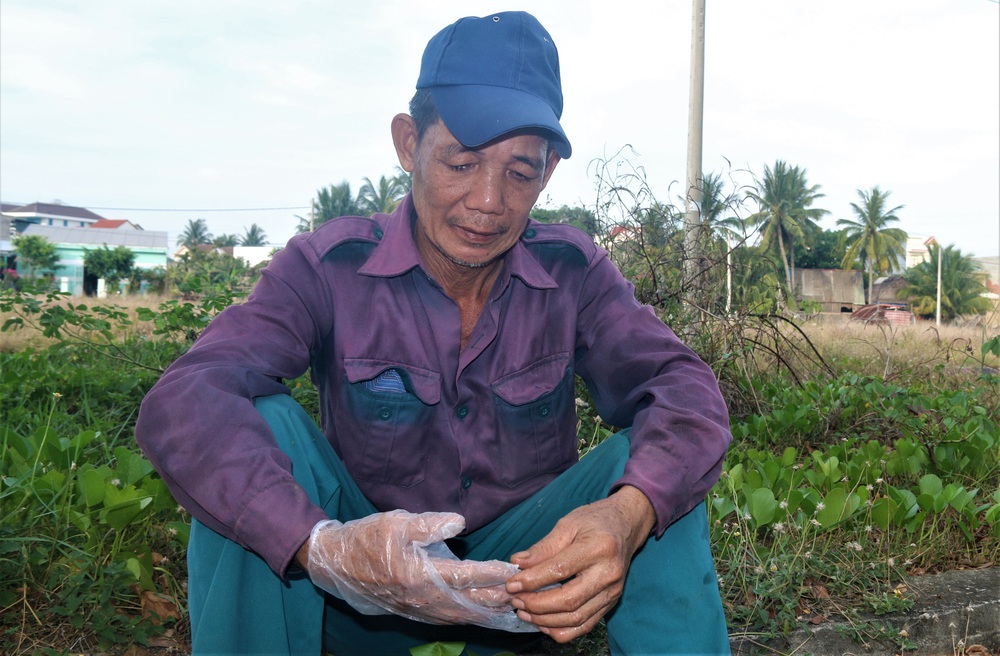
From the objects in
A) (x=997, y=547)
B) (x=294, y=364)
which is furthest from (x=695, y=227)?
(x=294, y=364)

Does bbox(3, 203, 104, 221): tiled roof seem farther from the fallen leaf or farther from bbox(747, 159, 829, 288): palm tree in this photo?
the fallen leaf

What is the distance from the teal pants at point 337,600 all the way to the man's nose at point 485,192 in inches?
23.5

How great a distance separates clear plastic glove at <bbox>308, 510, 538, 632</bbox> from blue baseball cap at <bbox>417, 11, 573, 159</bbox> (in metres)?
0.88

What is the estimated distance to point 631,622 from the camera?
1.38m

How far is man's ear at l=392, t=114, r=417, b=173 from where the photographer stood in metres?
1.92

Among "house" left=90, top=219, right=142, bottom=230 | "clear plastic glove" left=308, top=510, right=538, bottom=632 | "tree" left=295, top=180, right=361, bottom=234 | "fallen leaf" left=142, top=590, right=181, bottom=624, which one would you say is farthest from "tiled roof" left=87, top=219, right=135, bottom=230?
"clear plastic glove" left=308, top=510, right=538, bottom=632

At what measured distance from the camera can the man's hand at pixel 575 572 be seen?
4.10 feet

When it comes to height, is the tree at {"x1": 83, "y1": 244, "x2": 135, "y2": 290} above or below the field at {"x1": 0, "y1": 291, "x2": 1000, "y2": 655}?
above

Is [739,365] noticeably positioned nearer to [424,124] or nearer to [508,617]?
[424,124]

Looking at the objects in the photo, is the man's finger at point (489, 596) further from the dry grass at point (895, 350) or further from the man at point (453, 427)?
the dry grass at point (895, 350)

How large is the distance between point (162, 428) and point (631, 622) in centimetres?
88

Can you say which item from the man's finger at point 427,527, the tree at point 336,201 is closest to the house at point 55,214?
the tree at point 336,201

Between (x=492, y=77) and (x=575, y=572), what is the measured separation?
1102 mm

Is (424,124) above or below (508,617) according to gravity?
above
